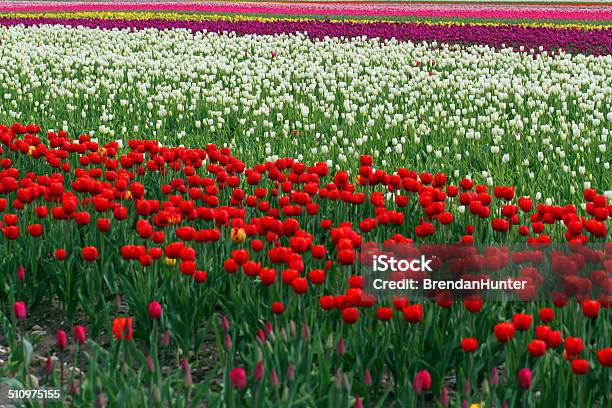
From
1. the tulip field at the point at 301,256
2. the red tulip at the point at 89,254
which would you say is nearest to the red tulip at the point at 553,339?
the tulip field at the point at 301,256

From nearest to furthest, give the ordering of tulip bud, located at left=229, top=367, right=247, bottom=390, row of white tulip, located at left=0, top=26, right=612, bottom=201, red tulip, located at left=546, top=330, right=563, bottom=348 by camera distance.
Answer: tulip bud, located at left=229, top=367, right=247, bottom=390
red tulip, located at left=546, top=330, right=563, bottom=348
row of white tulip, located at left=0, top=26, right=612, bottom=201

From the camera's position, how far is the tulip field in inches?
138

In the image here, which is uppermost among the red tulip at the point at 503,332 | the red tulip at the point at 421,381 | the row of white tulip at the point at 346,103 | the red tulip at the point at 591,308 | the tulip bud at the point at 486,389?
the red tulip at the point at 591,308

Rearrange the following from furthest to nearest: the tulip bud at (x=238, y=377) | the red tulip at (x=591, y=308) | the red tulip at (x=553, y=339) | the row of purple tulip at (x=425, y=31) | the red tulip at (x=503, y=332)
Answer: the row of purple tulip at (x=425, y=31) → the red tulip at (x=591, y=308) → the red tulip at (x=503, y=332) → the red tulip at (x=553, y=339) → the tulip bud at (x=238, y=377)

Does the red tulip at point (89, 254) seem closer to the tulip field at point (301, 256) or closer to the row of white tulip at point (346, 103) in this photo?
the tulip field at point (301, 256)

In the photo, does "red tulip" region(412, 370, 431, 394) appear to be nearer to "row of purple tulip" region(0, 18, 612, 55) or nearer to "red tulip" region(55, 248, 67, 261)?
"red tulip" region(55, 248, 67, 261)

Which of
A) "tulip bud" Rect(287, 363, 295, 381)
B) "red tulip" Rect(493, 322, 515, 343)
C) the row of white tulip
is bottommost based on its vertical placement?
the row of white tulip

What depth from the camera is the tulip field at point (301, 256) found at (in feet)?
11.5

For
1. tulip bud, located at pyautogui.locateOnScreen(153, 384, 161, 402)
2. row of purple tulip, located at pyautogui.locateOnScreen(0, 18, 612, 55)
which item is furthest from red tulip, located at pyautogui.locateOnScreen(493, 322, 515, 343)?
row of purple tulip, located at pyautogui.locateOnScreen(0, 18, 612, 55)

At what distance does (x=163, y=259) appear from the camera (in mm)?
4777

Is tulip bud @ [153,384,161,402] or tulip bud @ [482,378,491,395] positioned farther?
tulip bud @ [482,378,491,395]

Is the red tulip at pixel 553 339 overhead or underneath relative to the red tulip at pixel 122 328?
overhead

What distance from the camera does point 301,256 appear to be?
181 inches

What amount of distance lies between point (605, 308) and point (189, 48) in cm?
1485
